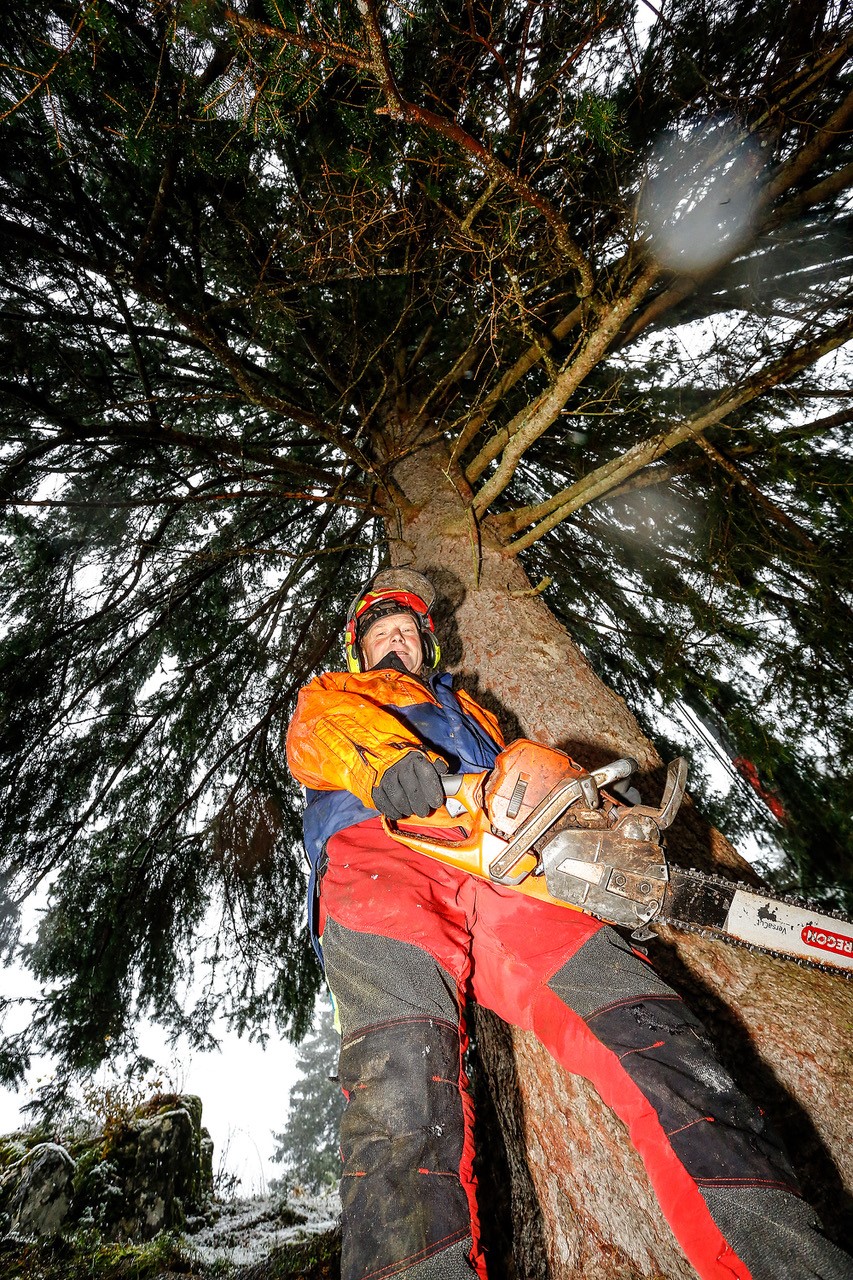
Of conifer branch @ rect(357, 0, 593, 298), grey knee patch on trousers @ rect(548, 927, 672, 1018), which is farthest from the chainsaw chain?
conifer branch @ rect(357, 0, 593, 298)

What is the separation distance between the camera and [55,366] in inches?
145

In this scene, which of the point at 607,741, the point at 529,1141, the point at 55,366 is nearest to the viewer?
the point at 529,1141

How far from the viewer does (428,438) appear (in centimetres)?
339

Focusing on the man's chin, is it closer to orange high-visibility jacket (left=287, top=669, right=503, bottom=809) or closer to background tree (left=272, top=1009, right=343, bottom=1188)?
orange high-visibility jacket (left=287, top=669, right=503, bottom=809)

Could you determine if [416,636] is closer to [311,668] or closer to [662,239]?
[662,239]

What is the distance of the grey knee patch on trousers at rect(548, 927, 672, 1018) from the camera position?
1.34m

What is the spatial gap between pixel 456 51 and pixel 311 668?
13.1ft

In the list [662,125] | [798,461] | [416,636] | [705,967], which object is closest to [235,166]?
[662,125]

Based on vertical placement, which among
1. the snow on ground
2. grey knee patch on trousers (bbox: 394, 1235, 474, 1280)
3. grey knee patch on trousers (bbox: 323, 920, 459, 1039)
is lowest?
the snow on ground

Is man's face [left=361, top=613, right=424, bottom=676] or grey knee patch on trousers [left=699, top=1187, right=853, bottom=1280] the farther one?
man's face [left=361, top=613, right=424, bottom=676]

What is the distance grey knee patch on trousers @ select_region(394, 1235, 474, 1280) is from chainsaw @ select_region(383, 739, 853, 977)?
0.68m

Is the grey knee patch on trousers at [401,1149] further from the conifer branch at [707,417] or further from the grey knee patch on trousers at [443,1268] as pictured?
the conifer branch at [707,417]

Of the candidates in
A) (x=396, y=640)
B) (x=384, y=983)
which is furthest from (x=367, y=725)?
(x=396, y=640)

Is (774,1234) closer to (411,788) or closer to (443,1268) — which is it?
(443,1268)
